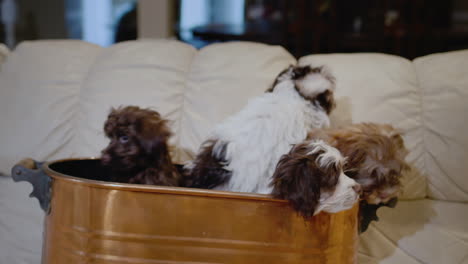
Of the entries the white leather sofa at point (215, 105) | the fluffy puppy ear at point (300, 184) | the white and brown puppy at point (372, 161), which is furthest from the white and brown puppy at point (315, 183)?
the white leather sofa at point (215, 105)

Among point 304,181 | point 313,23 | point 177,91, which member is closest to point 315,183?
point 304,181

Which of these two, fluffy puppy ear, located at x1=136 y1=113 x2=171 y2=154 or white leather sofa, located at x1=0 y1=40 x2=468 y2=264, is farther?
white leather sofa, located at x1=0 y1=40 x2=468 y2=264

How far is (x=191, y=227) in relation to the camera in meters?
0.96

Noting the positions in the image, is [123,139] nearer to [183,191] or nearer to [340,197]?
[183,191]

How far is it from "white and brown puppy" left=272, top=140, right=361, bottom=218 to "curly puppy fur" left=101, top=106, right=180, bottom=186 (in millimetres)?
341

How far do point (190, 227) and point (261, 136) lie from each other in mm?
309

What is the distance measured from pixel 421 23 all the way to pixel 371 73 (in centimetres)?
239

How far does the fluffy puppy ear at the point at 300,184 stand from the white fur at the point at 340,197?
20 mm

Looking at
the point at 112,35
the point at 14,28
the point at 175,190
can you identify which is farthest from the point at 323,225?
the point at 14,28

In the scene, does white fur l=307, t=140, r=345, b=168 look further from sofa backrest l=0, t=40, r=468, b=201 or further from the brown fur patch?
sofa backrest l=0, t=40, r=468, b=201

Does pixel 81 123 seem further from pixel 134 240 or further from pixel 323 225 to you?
pixel 323 225

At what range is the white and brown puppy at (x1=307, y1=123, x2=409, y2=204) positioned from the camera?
1054mm

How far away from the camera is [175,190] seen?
95 cm

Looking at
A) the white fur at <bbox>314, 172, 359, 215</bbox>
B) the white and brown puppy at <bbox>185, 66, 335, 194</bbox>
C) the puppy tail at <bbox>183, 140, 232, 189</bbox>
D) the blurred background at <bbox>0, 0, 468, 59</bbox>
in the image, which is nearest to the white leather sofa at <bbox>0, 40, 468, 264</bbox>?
the white and brown puppy at <bbox>185, 66, 335, 194</bbox>
